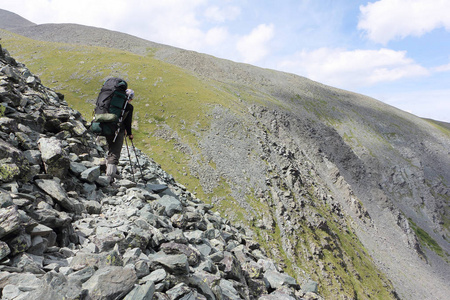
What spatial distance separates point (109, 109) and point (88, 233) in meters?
6.68

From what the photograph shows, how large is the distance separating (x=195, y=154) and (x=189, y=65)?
10491 centimetres

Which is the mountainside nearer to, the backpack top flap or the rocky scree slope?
the rocky scree slope

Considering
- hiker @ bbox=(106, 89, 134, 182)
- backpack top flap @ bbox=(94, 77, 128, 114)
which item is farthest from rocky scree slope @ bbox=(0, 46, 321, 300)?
backpack top flap @ bbox=(94, 77, 128, 114)

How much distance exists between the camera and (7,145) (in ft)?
28.0

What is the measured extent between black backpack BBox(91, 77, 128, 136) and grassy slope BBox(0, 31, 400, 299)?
3727cm

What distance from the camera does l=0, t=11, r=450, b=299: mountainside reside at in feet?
172

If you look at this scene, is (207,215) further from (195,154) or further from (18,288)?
(195,154)

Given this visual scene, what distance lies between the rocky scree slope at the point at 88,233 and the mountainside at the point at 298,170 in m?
36.5

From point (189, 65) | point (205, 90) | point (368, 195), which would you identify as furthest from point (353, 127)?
point (189, 65)

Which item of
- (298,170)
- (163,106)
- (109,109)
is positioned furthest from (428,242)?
(109,109)

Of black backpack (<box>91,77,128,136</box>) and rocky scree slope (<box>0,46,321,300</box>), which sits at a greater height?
black backpack (<box>91,77,128,136</box>)

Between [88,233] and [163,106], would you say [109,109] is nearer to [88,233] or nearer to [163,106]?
[88,233]

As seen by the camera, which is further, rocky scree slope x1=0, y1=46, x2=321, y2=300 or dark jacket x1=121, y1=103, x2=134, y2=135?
dark jacket x1=121, y1=103, x2=134, y2=135

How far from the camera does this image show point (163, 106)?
A: 7062cm
